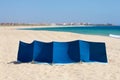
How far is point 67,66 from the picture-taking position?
10562 mm

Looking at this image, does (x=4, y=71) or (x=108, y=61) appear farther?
(x=108, y=61)

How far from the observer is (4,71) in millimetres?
9625

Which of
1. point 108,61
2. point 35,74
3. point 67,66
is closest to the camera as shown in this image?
point 35,74

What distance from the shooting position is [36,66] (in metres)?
10.6

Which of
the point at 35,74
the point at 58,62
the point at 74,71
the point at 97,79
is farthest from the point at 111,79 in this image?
the point at 58,62

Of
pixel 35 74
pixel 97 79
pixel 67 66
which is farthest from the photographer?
pixel 67 66

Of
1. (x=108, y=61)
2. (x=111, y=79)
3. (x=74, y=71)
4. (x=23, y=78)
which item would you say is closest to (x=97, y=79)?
(x=111, y=79)

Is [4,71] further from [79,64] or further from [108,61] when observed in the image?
[108,61]

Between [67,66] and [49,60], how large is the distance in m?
0.84

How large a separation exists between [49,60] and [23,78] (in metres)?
2.69

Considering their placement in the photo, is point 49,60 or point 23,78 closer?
point 23,78

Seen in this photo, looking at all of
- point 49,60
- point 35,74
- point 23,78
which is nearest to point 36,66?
point 49,60

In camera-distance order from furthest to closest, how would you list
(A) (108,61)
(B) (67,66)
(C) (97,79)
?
(A) (108,61)
(B) (67,66)
(C) (97,79)

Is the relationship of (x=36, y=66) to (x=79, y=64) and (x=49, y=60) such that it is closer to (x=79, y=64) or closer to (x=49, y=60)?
(x=49, y=60)
